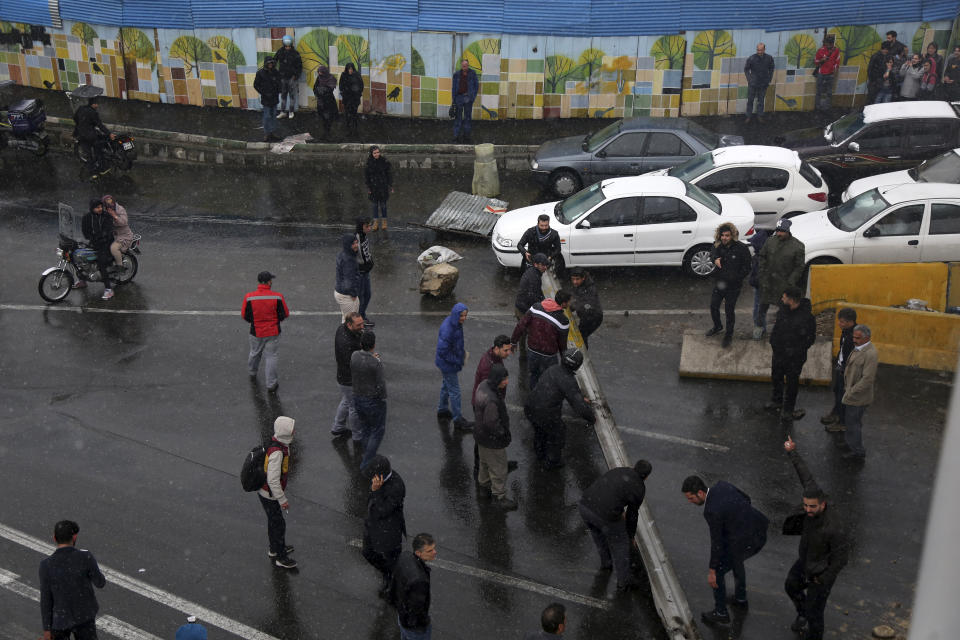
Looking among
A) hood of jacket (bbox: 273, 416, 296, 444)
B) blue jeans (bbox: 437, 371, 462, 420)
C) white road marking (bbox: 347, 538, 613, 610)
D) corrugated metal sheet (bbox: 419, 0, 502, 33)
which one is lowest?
white road marking (bbox: 347, 538, 613, 610)

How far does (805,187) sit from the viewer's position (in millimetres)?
15164

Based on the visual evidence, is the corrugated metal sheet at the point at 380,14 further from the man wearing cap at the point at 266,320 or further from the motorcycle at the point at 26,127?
the man wearing cap at the point at 266,320

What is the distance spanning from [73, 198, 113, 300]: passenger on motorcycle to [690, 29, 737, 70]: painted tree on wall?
41.1 feet

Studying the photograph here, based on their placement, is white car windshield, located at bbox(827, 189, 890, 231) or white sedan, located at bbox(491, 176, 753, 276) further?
white sedan, located at bbox(491, 176, 753, 276)

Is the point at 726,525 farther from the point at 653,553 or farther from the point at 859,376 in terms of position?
the point at 859,376

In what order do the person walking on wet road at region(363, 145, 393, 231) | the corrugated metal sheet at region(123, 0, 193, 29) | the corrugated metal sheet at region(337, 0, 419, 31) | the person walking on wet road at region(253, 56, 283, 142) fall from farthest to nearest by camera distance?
1. the corrugated metal sheet at region(123, 0, 193, 29)
2. the corrugated metal sheet at region(337, 0, 419, 31)
3. the person walking on wet road at region(253, 56, 283, 142)
4. the person walking on wet road at region(363, 145, 393, 231)

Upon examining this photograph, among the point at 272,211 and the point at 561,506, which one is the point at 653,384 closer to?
the point at 561,506

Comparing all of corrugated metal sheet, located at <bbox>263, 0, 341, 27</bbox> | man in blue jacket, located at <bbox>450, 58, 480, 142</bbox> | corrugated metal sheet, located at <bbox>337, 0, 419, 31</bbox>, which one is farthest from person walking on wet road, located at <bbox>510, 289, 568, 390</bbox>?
corrugated metal sheet, located at <bbox>263, 0, 341, 27</bbox>

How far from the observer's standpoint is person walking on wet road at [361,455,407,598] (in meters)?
7.62

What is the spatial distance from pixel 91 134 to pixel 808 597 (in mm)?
16145

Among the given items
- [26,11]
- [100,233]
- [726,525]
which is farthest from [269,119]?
[726,525]

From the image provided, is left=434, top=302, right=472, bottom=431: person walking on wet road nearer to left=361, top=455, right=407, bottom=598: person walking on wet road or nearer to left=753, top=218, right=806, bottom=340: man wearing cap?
left=361, top=455, right=407, bottom=598: person walking on wet road

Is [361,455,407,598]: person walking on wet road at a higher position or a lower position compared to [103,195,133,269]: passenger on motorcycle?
lower

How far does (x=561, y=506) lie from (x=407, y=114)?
13.6m
